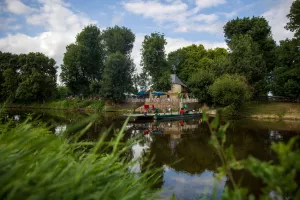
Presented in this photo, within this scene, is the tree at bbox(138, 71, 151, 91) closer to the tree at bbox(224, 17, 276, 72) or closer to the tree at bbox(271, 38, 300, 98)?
the tree at bbox(224, 17, 276, 72)

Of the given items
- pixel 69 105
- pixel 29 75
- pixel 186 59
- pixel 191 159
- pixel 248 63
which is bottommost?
pixel 191 159

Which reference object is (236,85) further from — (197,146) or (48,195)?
(48,195)

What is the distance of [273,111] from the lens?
118ft

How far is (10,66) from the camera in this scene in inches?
2189

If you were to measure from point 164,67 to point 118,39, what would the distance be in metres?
15.0

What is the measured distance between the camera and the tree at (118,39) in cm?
5928

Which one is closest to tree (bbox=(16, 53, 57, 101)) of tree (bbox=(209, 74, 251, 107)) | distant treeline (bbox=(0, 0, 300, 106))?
distant treeline (bbox=(0, 0, 300, 106))

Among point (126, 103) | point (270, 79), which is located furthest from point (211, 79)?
point (126, 103)

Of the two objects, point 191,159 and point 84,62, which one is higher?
point 84,62

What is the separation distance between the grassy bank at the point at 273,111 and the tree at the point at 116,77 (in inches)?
878

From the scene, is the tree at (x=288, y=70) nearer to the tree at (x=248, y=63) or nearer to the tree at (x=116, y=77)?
the tree at (x=248, y=63)

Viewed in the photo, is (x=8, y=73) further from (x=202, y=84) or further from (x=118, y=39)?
(x=202, y=84)

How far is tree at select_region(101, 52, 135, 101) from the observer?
4600cm

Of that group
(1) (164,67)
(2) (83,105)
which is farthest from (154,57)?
(2) (83,105)
